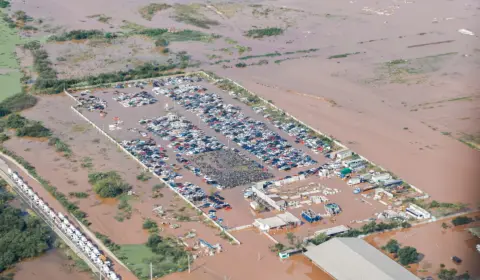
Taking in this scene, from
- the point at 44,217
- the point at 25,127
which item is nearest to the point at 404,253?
the point at 44,217

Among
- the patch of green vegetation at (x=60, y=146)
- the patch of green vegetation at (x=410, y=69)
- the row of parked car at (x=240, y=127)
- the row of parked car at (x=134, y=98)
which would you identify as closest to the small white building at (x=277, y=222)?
the row of parked car at (x=240, y=127)

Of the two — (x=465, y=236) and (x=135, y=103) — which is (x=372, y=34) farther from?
(x=465, y=236)

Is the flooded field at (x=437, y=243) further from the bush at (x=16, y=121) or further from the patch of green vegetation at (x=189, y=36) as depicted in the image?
the patch of green vegetation at (x=189, y=36)

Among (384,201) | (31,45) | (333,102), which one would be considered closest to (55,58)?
(31,45)

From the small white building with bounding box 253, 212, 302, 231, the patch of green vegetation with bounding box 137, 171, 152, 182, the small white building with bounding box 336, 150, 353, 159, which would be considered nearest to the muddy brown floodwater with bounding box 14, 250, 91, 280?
the patch of green vegetation with bounding box 137, 171, 152, 182

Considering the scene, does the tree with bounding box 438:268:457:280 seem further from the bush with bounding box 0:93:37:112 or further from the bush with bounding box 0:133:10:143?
the bush with bounding box 0:93:37:112

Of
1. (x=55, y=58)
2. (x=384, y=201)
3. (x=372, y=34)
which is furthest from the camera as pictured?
(x=372, y=34)

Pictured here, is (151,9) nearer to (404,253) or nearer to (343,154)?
(343,154)
